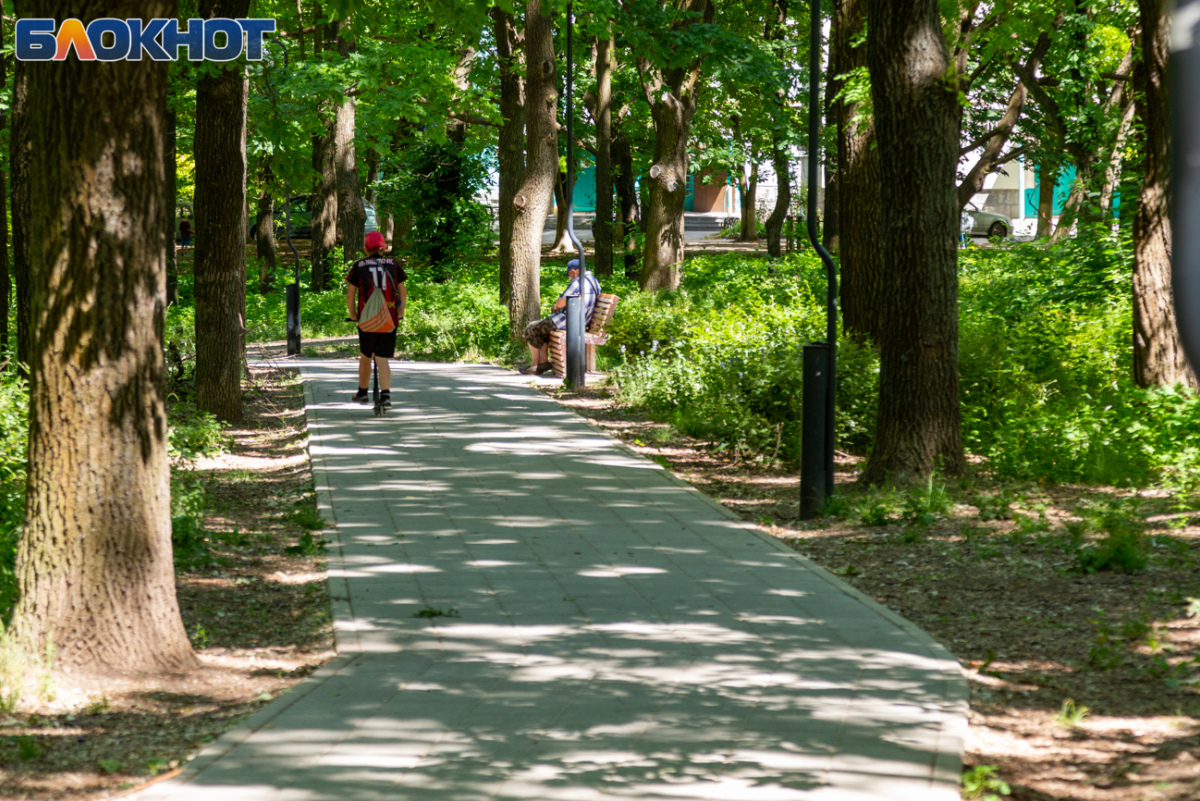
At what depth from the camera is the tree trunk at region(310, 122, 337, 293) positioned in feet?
106

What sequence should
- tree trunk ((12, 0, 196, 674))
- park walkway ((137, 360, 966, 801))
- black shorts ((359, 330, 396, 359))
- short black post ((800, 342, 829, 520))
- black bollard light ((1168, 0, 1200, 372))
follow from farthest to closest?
black shorts ((359, 330, 396, 359)) → short black post ((800, 342, 829, 520)) → tree trunk ((12, 0, 196, 674)) → park walkway ((137, 360, 966, 801)) → black bollard light ((1168, 0, 1200, 372))

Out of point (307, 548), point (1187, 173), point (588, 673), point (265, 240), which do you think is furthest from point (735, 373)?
point (265, 240)

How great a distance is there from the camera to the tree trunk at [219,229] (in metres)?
12.0

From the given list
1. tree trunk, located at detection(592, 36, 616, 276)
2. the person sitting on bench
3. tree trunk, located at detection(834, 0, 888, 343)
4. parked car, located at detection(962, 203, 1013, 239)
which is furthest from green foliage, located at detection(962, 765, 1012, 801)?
parked car, located at detection(962, 203, 1013, 239)

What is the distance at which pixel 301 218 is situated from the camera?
32781mm

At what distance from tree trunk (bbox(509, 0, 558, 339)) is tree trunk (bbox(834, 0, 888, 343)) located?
7.14 metres

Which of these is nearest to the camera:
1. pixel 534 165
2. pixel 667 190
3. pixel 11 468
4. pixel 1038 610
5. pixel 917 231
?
pixel 1038 610

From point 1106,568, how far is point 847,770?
338cm

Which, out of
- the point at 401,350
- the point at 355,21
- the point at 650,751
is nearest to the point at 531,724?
the point at 650,751

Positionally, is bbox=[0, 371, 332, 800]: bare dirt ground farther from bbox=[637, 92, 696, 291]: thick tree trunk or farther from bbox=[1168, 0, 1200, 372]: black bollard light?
bbox=[637, 92, 696, 291]: thick tree trunk

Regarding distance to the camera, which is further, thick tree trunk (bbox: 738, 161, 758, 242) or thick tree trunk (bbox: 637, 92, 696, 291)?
thick tree trunk (bbox: 738, 161, 758, 242)

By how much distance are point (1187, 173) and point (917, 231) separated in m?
7.81

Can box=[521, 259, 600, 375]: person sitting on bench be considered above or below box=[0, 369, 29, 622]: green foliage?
above

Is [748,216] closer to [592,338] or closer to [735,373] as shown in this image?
[592,338]
